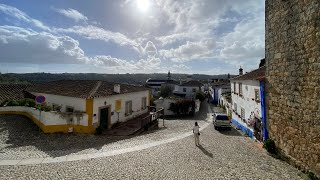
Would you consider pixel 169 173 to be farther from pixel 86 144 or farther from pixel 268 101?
pixel 268 101

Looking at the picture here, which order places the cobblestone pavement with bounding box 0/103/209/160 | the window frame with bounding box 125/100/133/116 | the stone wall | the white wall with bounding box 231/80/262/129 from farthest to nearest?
the window frame with bounding box 125/100/133/116
the white wall with bounding box 231/80/262/129
the cobblestone pavement with bounding box 0/103/209/160
the stone wall

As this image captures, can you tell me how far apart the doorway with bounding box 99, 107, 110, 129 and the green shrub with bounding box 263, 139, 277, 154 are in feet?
38.6

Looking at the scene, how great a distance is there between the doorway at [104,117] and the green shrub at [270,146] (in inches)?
463

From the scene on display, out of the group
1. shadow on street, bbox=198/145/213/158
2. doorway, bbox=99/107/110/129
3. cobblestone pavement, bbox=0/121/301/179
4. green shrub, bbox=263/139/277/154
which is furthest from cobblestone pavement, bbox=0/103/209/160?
green shrub, bbox=263/139/277/154

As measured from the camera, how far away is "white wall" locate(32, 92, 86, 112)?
1783 centimetres

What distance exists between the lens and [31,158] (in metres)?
11.5

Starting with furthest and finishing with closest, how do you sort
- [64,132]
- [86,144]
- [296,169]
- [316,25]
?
[64,132], [86,144], [296,169], [316,25]

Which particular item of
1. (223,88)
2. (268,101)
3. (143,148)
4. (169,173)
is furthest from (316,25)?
(223,88)

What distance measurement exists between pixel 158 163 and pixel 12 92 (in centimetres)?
2160

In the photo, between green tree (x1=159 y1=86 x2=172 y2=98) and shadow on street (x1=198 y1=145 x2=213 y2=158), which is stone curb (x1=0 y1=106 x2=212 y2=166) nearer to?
shadow on street (x1=198 y1=145 x2=213 y2=158)

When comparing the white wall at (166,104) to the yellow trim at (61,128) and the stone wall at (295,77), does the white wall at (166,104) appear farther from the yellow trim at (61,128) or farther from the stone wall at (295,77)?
the stone wall at (295,77)

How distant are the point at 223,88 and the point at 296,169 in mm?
42146

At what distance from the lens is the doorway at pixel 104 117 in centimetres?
1889

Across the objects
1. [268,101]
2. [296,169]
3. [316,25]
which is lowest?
[296,169]
